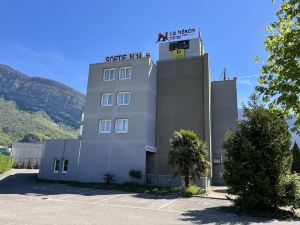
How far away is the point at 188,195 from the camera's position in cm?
2352

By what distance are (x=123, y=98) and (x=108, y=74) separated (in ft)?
14.3

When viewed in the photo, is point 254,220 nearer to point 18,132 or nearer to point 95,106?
point 95,106

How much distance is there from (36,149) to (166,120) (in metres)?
49.0

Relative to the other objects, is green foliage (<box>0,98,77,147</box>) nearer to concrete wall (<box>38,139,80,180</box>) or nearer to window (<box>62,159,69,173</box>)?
concrete wall (<box>38,139,80,180</box>)

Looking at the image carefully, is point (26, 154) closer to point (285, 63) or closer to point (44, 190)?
point (44, 190)

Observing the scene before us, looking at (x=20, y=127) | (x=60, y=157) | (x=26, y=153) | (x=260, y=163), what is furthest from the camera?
(x=20, y=127)

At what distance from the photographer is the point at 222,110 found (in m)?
38.2

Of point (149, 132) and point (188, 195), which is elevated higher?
point (149, 132)

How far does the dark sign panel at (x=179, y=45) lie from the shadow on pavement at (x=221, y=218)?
89.1 feet

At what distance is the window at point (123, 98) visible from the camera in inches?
1362

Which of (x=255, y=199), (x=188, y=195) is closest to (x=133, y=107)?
(x=188, y=195)

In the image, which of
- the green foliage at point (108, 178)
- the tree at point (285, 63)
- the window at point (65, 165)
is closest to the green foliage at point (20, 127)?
the window at point (65, 165)

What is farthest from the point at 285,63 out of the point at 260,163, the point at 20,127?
the point at 20,127

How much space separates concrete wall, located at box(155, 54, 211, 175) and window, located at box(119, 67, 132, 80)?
4184mm
